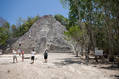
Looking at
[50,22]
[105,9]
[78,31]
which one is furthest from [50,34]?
[105,9]

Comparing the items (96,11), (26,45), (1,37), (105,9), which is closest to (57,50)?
(26,45)

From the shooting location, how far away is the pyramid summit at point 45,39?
1227 inches

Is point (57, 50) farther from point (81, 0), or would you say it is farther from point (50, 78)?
point (50, 78)

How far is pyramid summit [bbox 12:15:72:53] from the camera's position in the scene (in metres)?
31.2

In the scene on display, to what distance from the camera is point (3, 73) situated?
7.48m

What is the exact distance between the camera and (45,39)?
32.2m

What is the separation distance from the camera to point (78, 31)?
75.7 ft

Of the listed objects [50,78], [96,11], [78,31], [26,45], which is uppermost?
[96,11]

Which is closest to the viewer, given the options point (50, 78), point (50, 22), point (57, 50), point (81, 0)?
point (50, 78)

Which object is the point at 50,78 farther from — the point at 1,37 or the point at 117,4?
the point at 1,37

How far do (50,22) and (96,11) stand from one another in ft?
77.0

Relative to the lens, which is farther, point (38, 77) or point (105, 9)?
point (105, 9)

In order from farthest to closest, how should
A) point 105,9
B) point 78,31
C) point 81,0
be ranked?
point 78,31, point 81,0, point 105,9

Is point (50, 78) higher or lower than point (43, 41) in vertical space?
lower
